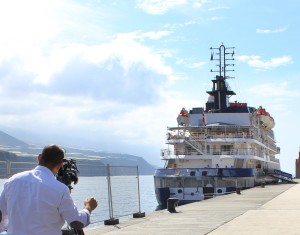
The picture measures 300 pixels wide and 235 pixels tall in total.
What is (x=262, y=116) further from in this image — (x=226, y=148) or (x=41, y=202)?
(x=41, y=202)

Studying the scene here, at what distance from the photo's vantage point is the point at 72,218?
13.7 feet

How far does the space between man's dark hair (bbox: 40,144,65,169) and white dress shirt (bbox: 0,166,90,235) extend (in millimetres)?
44

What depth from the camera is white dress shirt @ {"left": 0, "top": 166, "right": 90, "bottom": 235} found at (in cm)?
405

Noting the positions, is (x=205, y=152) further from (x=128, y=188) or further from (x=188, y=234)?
(x=188, y=234)

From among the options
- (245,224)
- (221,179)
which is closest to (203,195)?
(221,179)

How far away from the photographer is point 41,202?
405cm

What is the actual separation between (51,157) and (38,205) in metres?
0.38

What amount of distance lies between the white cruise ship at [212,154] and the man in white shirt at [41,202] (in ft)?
101

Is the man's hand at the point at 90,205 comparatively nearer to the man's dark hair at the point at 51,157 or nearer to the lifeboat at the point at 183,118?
the man's dark hair at the point at 51,157

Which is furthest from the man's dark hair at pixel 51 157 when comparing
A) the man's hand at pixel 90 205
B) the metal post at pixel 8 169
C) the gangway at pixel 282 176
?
the gangway at pixel 282 176

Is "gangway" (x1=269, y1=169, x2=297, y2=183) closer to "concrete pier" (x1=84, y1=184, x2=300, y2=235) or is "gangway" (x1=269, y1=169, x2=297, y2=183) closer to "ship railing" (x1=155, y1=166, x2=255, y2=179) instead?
"ship railing" (x1=155, y1=166, x2=255, y2=179)

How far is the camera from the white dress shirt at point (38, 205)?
405 cm

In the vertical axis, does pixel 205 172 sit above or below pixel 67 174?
below

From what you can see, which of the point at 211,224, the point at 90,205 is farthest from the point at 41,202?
the point at 211,224
